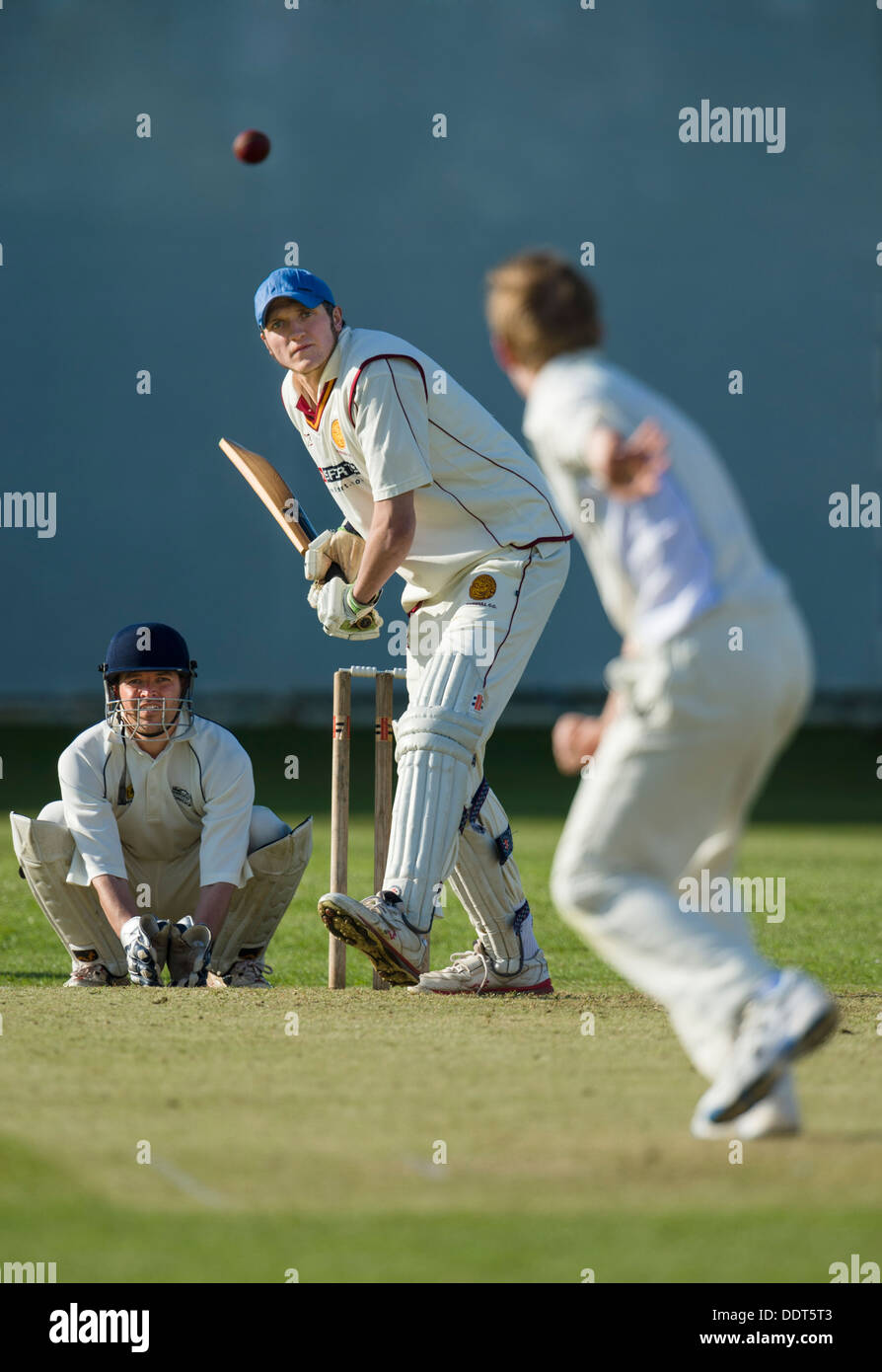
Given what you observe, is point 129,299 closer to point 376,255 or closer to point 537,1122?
point 376,255

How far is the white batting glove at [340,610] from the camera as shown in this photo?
381 centimetres

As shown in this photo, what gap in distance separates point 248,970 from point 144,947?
637mm

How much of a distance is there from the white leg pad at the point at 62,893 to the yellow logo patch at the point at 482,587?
1.32 metres

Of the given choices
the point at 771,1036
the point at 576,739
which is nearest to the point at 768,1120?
the point at 771,1036

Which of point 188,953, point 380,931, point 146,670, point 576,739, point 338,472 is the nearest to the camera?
point 576,739

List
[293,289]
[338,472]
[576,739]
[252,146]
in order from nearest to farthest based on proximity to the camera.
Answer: [576,739], [293,289], [338,472], [252,146]

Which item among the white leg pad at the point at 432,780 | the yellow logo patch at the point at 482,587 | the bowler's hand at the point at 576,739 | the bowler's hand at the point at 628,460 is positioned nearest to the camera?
the bowler's hand at the point at 628,460

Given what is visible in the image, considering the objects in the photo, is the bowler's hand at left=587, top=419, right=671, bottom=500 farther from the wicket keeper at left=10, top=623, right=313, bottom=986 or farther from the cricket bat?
the wicket keeper at left=10, top=623, right=313, bottom=986

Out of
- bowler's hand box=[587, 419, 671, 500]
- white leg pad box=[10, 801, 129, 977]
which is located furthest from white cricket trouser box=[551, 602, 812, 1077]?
white leg pad box=[10, 801, 129, 977]

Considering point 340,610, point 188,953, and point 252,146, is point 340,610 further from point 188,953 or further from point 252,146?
point 252,146

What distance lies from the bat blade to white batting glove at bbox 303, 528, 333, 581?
6.2 inches

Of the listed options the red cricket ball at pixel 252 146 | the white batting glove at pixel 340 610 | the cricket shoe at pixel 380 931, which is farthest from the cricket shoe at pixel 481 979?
the red cricket ball at pixel 252 146

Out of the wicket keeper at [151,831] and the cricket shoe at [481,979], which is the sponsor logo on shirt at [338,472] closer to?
the wicket keeper at [151,831]

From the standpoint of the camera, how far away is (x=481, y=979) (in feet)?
13.0
